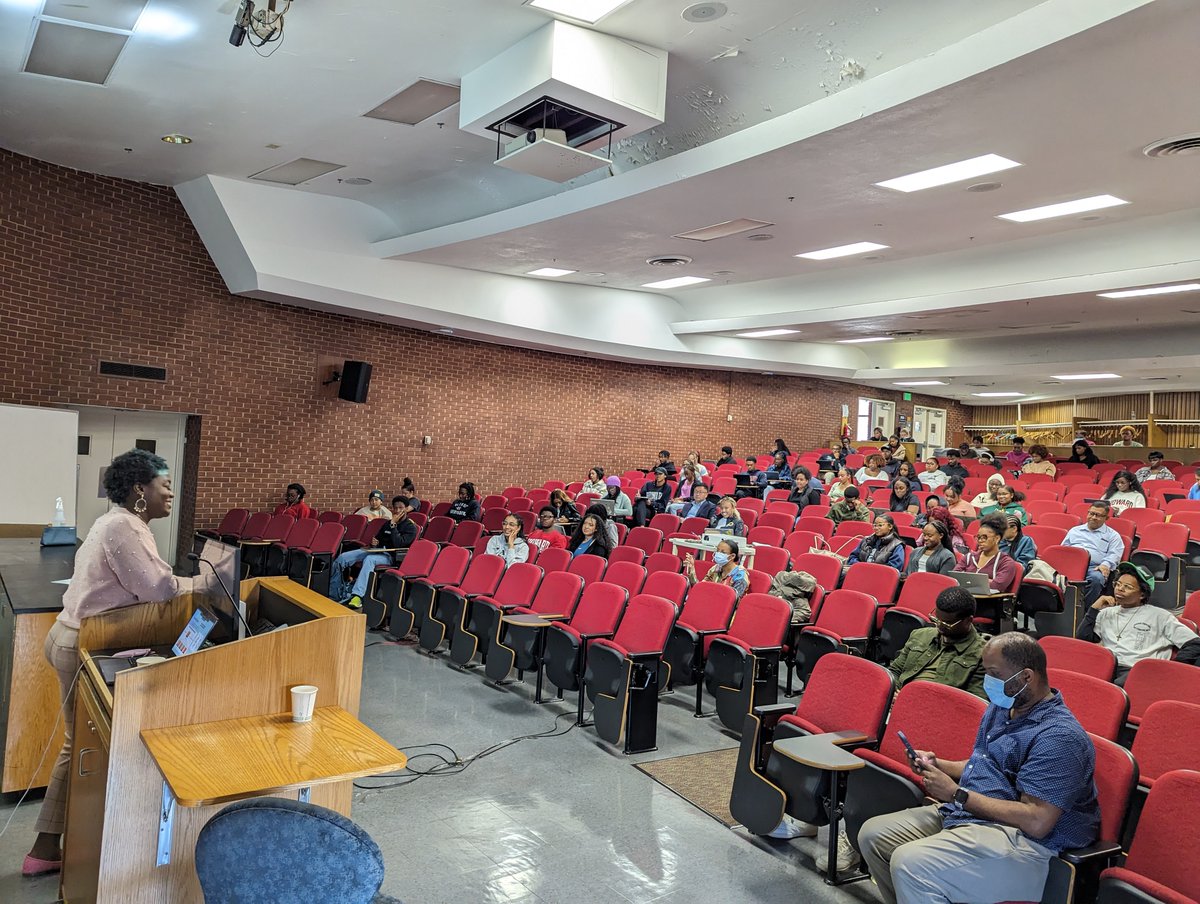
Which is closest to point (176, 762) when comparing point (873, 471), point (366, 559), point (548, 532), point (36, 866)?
point (36, 866)

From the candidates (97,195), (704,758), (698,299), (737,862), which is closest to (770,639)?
(704,758)

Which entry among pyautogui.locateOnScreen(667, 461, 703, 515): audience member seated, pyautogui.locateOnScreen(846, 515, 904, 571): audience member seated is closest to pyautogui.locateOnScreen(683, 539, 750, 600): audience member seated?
pyautogui.locateOnScreen(846, 515, 904, 571): audience member seated

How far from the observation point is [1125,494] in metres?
9.76

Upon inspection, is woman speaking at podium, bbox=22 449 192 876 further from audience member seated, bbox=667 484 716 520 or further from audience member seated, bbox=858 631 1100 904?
audience member seated, bbox=667 484 716 520

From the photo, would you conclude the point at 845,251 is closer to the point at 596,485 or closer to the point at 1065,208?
the point at 1065,208

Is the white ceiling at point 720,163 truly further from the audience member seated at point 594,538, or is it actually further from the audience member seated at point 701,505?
the audience member seated at point 594,538

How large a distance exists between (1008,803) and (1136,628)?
256 cm

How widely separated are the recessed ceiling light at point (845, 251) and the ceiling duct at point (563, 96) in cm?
404

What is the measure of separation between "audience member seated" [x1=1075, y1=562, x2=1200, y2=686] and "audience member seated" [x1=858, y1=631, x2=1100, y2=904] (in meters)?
2.12

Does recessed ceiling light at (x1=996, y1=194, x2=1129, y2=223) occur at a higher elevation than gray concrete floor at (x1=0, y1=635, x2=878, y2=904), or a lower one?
higher

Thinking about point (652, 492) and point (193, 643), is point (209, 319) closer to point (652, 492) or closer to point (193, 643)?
point (652, 492)

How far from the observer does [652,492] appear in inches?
478

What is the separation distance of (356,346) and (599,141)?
7131 millimetres

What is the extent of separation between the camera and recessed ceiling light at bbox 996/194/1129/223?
24.7ft
